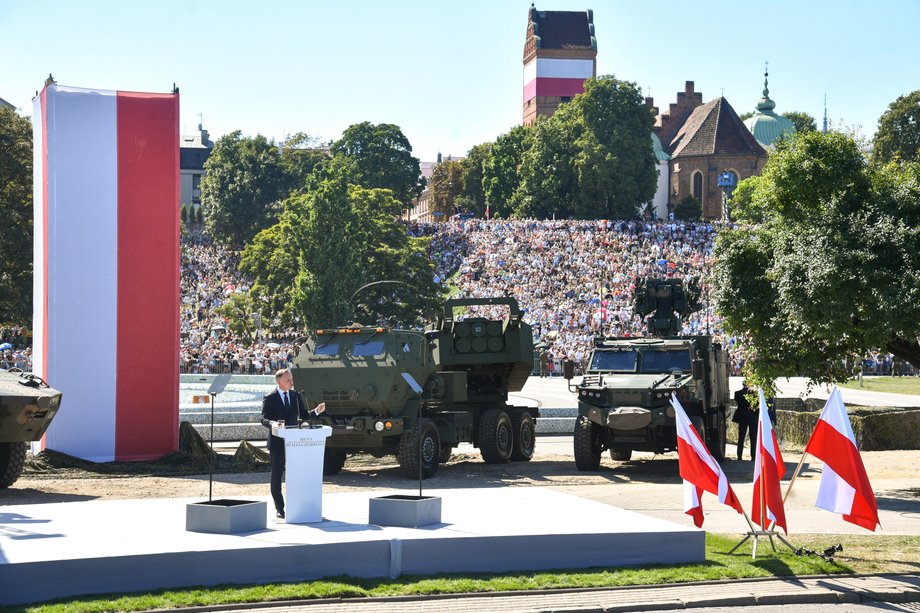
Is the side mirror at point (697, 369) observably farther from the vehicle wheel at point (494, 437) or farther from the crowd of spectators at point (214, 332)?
the crowd of spectators at point (214, 332)

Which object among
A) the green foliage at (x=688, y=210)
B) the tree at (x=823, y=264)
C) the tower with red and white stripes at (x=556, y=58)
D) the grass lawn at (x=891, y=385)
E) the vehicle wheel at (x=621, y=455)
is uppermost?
the tower with red and white stripes at (x=556, y=58)

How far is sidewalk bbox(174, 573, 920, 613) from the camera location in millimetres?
9852

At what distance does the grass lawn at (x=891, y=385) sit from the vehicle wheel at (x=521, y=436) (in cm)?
2141

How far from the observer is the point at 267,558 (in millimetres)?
10570

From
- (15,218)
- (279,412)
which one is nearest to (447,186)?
(15,218)

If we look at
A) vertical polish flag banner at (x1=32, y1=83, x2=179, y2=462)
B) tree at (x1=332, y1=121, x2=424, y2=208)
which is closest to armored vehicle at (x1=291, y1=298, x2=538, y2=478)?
vertical polish flag banner at (x1=32, y1=83, x2=179, y2=462)

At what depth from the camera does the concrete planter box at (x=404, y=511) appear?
1211 cm

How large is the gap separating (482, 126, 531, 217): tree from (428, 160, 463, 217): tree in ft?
50.6

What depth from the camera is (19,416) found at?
17.8 m

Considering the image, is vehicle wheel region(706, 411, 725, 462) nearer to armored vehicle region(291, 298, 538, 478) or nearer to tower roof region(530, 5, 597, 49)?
armored vehicle region(291, 298, 538, 478)

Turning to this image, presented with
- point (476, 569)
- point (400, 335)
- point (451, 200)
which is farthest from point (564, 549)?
point (451, 200)

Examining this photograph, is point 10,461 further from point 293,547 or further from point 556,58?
point 556,58

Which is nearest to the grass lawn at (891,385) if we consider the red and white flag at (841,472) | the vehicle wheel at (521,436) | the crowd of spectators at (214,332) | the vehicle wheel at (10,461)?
the crowd of spectators at (214,332)

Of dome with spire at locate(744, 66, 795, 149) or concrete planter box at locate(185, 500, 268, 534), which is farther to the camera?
dome with spire at locate(744, 66, 795, 149)
